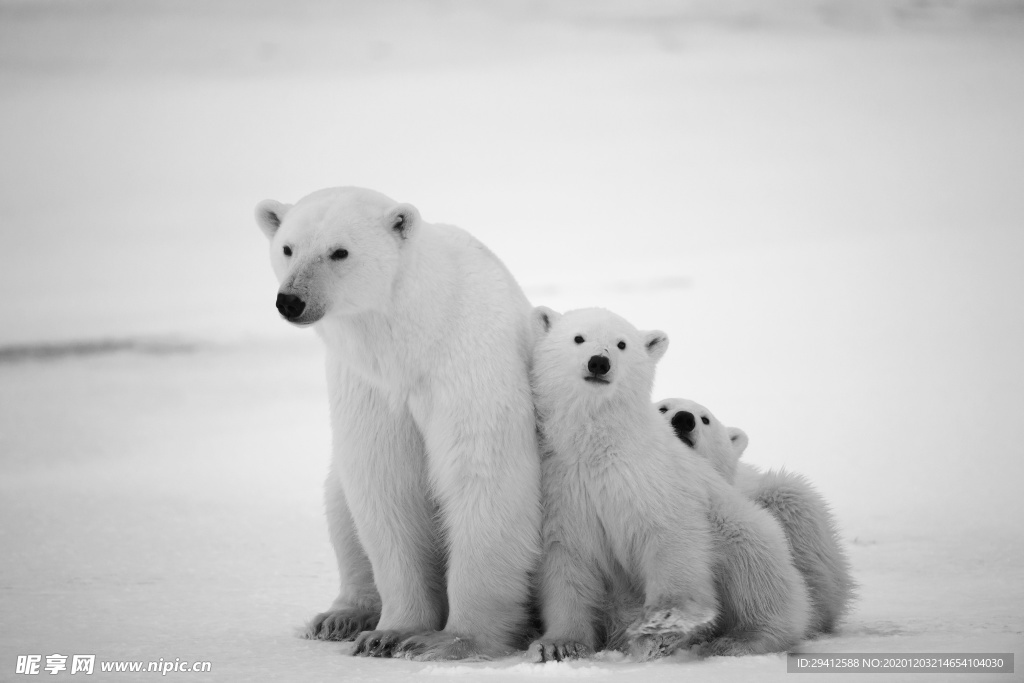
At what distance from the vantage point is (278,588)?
647 cm

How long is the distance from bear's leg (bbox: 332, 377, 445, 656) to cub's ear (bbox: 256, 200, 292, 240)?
0.71 meters

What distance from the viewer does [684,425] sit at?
5.72m

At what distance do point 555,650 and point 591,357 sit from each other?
115cm

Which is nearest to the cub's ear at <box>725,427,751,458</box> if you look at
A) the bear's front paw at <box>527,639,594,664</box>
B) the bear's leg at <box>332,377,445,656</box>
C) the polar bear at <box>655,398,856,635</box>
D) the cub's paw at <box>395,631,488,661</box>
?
the polar bear at <box>655,398,856,635</box>

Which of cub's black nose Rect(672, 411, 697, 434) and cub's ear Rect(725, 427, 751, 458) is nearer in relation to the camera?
cub's black nose Rect(672, 411, 697, 434)

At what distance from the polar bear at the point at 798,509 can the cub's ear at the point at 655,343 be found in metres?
0.42

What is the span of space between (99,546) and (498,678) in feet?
11.0

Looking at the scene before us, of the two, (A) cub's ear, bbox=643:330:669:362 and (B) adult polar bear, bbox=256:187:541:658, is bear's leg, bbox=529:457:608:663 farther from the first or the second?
(A) cub's ear, bbox=643:330:669:362

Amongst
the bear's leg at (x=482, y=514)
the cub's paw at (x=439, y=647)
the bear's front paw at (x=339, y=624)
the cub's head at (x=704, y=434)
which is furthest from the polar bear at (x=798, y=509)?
the bear's front paw at (x=339, y=624)

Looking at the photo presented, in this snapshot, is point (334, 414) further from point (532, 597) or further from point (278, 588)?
point (278, 588)

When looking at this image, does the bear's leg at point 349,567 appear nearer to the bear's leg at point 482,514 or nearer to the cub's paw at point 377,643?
the cub's paw at point 377,643

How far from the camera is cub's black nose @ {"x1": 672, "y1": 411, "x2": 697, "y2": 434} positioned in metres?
5.71

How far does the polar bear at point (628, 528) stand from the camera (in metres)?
4.99

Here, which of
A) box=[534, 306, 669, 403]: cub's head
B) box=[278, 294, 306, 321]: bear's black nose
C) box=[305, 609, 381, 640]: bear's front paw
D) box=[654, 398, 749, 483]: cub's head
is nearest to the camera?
box=[278, 294, 306, 321]: bear's black nose
